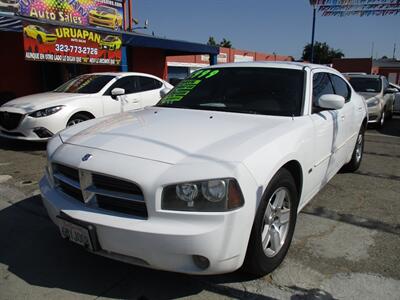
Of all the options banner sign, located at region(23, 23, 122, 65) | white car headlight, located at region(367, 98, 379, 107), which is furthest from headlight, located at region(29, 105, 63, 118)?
white car headlight, located at region(367, 98, 379, 107)

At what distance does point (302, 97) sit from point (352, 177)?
8.19 ft

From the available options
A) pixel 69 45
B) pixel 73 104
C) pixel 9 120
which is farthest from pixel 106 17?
pixel 9 120

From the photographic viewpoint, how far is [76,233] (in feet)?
8.66

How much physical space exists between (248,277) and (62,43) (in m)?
9.40

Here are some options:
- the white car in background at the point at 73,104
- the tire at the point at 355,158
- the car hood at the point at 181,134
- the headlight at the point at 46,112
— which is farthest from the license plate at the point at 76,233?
the headlight at the point at 46,112

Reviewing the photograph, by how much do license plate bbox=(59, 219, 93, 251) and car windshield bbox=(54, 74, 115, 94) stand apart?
5677 mm

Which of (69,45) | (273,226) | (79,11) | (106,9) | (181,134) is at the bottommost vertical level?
(273,226)

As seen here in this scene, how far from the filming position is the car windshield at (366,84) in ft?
36.6

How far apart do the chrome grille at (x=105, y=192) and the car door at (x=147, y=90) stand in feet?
20.1

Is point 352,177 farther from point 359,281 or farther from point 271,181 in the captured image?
point 271,181

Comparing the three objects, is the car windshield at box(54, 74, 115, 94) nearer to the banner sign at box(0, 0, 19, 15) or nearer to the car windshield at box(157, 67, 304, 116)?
the banner sign at box(0, 0, 19, 15)

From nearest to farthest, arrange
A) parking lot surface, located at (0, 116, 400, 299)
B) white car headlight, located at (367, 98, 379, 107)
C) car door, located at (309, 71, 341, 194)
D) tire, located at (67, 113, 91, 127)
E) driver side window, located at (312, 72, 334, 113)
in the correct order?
parking lot surface, located at (0, 116, 400, 299)
car door, located at (309, 71, 341, 194)
driver side window, located at (312, 72, 334, 113)
tire, located at (67, 113, 91, 127)
white car headlight, located at (367, 98, 379, 107)

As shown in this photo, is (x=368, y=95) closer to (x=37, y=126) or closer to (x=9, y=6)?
(x=37, y=126)

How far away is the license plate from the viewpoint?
8.43 feet
